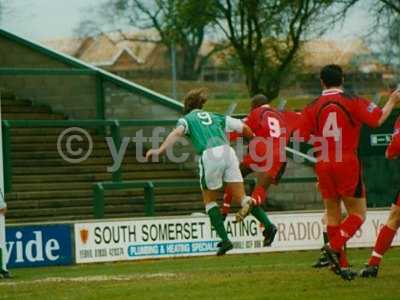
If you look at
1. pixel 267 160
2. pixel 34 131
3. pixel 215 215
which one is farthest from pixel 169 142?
pixel 34 131

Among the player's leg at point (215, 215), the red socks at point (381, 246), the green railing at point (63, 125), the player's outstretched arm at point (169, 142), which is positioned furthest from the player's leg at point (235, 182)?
the green railing at point (63, 125)

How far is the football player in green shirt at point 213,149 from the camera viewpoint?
1638 centimetres


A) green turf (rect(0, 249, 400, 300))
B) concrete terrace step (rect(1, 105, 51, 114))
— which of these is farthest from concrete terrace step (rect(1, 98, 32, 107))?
green turf (rect(0, 249, 400, 300))

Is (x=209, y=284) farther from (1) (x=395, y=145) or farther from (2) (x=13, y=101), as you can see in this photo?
(2) (x=13, y=101)

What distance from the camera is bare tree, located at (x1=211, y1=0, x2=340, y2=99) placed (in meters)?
37.5

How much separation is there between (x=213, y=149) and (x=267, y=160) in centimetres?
438

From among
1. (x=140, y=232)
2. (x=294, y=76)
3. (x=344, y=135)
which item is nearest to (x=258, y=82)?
(x=294, y=76)

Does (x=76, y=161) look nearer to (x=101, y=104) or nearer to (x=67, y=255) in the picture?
(x=101, y=104)

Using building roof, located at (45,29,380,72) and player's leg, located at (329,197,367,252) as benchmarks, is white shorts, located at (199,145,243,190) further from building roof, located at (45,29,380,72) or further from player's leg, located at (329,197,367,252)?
building roof, located at (45,29,380,72)

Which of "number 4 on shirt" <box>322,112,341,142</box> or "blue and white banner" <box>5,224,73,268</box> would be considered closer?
"number 4 on shirt" <box>322,112,341,142</box>

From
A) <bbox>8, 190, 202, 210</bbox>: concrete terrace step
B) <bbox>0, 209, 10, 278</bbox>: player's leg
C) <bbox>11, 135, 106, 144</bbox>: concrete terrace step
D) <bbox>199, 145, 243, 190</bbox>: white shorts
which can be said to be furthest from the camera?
<bbox>11, 135, 106, 144</bbox>: concrete terrace step

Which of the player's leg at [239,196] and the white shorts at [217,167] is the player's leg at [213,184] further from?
the player's leg at [239,196]

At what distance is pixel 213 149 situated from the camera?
16.5m

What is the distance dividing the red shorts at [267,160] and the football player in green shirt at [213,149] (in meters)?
3.76
